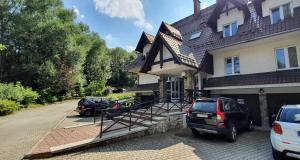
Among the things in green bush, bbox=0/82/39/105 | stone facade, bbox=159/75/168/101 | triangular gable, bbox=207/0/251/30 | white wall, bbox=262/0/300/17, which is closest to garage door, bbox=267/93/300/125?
white wall, bbox=262/0/300/17

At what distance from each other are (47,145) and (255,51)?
39.2 feet

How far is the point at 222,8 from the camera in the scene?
13.7 m

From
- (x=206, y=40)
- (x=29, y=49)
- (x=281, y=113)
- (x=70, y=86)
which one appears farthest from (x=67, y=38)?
(x=281, y=113)

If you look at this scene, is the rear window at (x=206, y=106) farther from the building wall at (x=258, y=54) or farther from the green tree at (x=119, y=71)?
the green tree at (x=119, y=71)

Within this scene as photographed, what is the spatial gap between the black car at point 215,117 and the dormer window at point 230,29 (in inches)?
252

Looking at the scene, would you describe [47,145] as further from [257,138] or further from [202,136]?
[257,138]

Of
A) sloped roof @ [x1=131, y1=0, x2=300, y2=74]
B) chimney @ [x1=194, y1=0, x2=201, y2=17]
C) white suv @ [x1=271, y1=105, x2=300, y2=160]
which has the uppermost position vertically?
chimney @ [x1=194, y1=0, x2=201, y2=17]

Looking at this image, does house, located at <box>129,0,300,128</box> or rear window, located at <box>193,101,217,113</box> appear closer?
rear window, located at <box>193,101,217,113</box>

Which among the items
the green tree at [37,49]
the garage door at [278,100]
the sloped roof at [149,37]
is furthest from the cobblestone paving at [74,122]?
the green tree at [37,49]

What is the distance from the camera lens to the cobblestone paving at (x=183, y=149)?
241 inches

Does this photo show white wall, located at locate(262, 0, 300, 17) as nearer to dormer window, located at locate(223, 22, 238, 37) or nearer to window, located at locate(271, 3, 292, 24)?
window, located at locate(271, 3, 292, 24)

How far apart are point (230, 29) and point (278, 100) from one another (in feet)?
18.4

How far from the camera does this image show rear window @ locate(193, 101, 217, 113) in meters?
7.46

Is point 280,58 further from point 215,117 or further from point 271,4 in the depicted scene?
point 215,117
